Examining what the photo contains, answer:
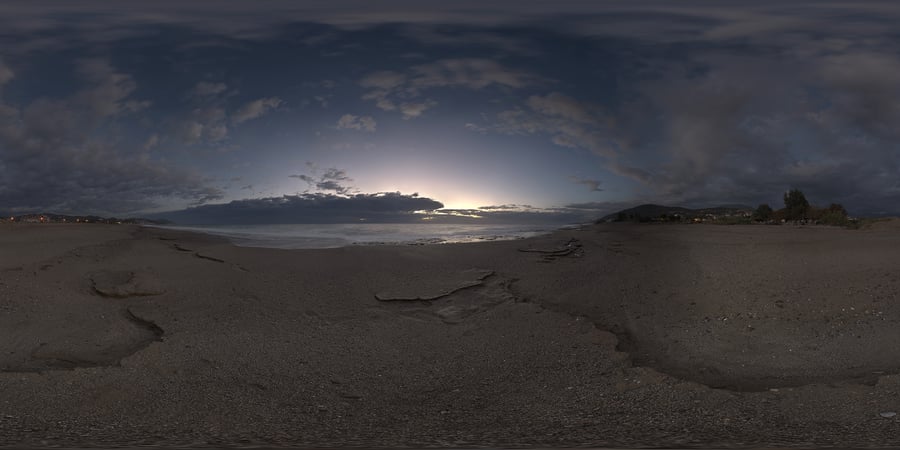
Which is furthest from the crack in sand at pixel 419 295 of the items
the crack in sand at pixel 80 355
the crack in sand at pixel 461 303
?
the crack in sand at pixel 80 355

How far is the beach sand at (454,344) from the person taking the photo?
11.5 ft

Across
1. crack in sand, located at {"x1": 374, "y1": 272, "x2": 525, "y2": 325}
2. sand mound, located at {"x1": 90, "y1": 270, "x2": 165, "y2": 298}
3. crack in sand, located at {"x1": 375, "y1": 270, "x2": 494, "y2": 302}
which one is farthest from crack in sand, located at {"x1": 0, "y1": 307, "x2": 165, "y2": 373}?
crack in sand, located at {"x1": 374, "y1": 272, "x2": 525, "y2": 325}

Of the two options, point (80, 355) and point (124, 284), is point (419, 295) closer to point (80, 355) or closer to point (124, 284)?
point (80, 355)

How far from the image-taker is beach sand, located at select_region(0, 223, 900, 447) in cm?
352

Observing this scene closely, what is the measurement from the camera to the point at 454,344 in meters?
5.69

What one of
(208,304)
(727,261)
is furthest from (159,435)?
(727,261)

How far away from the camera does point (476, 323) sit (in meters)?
6.31

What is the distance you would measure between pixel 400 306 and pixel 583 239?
242 inches

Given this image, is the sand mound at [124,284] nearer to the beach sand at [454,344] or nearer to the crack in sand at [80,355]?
the beach sand at [454,344]

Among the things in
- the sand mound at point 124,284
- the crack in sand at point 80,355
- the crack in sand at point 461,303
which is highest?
the sand mound at point 124,284

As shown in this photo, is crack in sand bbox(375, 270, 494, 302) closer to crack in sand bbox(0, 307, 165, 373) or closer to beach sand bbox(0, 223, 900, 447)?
beach sand bbox(0, 223, 900, 447)

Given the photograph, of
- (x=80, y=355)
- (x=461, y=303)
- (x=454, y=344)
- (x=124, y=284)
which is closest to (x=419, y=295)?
(x=461, y=303)

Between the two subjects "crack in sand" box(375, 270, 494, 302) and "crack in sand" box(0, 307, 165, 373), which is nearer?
"crack in sand" box(0, 307, 165, 373)

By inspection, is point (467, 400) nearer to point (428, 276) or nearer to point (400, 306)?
point (400, 306)
